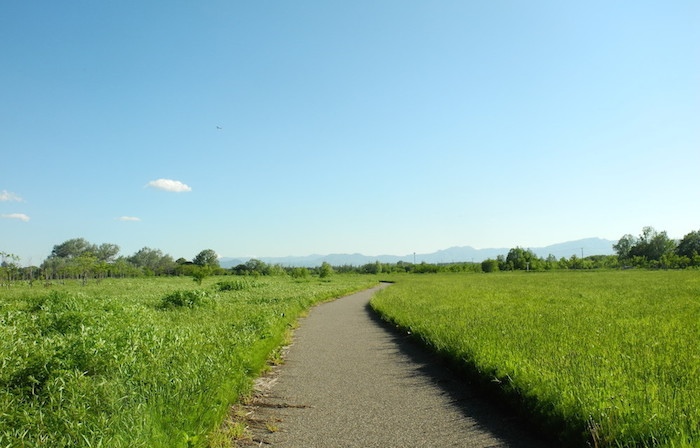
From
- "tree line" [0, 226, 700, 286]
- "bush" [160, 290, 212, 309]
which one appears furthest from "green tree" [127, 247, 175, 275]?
"bush" [160, 290, 212, 309]

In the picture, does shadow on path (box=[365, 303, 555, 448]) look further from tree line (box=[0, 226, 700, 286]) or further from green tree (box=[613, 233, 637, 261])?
green tree (box=[613, 233, 637, 261])

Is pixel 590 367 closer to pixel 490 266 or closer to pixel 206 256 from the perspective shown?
pixel 490 266

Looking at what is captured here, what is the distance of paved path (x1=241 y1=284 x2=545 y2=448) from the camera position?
17.0 ft

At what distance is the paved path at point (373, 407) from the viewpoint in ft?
17.0

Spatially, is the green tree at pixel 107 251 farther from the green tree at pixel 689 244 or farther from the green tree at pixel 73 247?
the green tree at pixel 689 244

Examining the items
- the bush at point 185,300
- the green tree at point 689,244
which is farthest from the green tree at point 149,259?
the green tree at point 689,244

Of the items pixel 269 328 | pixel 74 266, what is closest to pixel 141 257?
pixel 74 266

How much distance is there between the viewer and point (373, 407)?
250 inches

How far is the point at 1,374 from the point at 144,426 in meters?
2.76

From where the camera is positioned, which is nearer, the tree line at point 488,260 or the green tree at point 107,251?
the tree line at point 488,260

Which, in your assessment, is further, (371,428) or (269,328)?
(269,328)

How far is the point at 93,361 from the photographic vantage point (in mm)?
6332

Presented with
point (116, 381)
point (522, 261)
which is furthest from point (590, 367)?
point (522, 261)

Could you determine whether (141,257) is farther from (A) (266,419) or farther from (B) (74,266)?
(A) (266,419)
